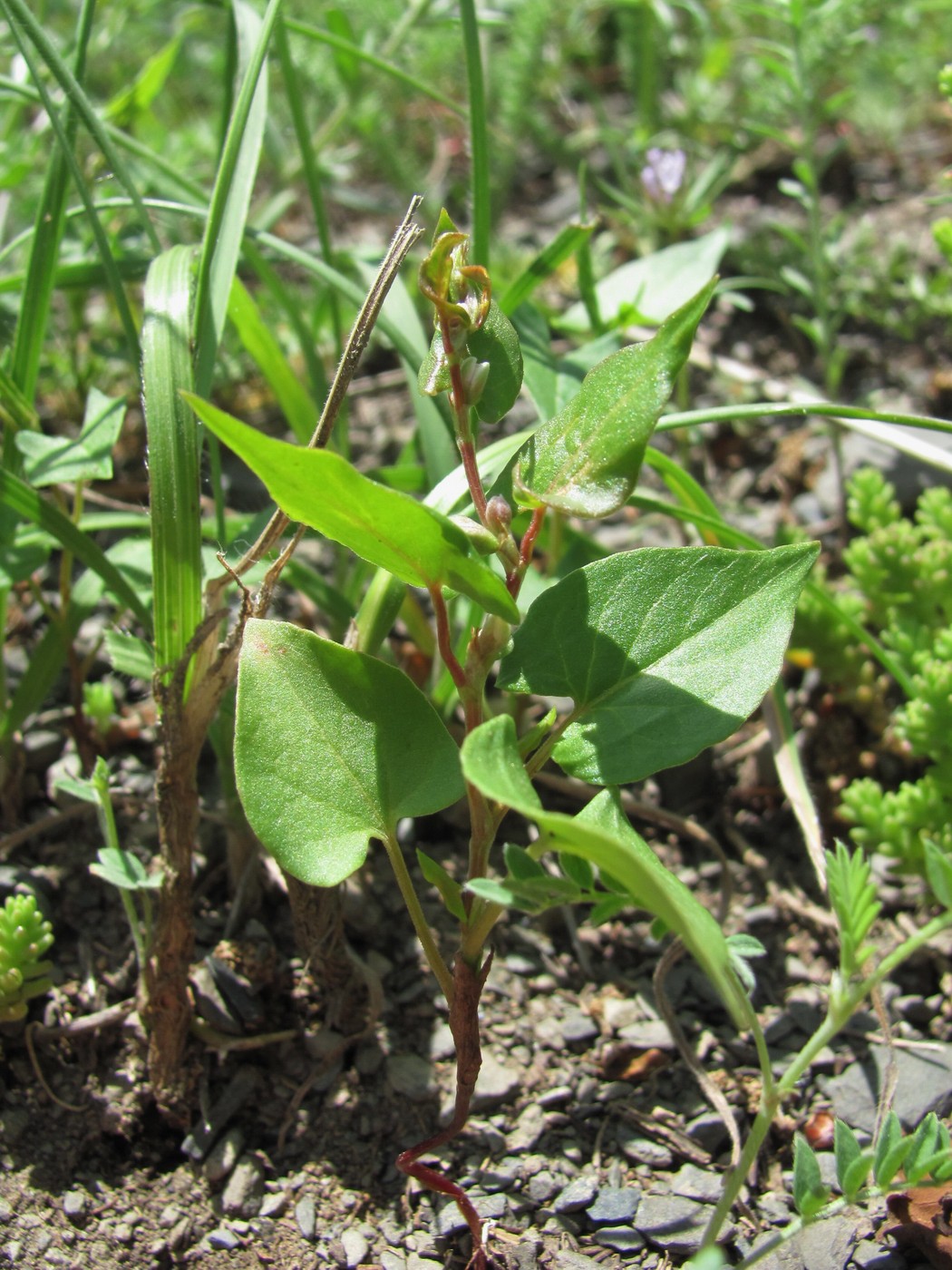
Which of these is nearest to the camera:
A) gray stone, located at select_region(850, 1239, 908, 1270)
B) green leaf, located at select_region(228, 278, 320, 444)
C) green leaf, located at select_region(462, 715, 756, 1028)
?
green leaf, located at select_region(462, 715, 756, 1028)

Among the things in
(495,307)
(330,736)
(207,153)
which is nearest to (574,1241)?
(330,736)

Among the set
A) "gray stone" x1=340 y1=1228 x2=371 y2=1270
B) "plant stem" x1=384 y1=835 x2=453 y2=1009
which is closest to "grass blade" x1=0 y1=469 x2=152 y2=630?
"plant stem" x1=384 y1=835 x2=453 y2=1009

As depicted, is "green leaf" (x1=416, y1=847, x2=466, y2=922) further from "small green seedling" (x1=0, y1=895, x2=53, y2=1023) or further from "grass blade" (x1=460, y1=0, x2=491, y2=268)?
"grass blade" (x1=460, y1=0, x2=491, y2=268)

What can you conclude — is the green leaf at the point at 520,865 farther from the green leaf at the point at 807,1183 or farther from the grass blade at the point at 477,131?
the grass blade at the point at 477,131

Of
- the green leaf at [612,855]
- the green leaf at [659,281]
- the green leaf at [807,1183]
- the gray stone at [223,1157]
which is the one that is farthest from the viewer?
the green leaf at [659,281]

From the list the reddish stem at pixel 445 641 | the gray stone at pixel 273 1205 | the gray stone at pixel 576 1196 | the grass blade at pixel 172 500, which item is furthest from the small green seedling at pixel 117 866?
the gray stone at pixel 576 1196
